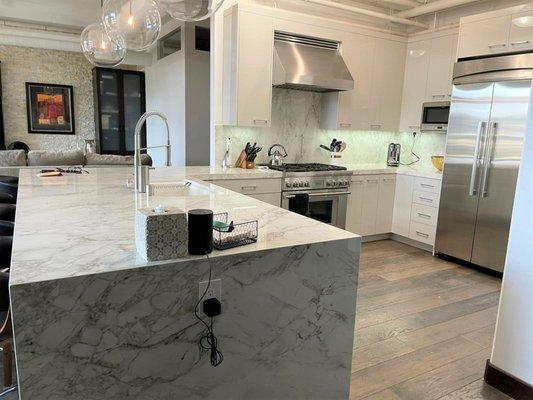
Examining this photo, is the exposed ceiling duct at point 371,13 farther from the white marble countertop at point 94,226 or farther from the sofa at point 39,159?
the sofa at point 39,159

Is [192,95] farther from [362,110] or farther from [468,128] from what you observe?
[468,128]

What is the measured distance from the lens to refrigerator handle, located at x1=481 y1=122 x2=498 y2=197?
3838 mm

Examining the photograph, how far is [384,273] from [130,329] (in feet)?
10.6

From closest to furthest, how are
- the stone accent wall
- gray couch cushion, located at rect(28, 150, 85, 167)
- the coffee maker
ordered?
gray couch cushion, located at rect(28, 150, 85, 167) < the coffee maker < the stone accent wall

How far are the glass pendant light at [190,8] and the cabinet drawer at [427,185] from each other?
11.2ft

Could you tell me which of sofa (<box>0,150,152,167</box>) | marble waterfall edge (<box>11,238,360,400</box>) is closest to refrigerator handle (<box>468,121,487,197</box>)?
marble waterfall edge (<box>11,238,360,400</box>)

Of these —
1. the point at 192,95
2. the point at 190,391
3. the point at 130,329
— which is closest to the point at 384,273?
the point at 190,391

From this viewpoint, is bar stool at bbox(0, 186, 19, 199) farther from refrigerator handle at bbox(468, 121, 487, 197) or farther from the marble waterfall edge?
refrigerator handle at bbox(468, 121, 487, 197)

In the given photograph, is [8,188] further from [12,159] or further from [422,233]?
[422,233]

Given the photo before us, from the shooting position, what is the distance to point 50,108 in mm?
8805

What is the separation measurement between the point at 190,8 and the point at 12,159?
130 inches

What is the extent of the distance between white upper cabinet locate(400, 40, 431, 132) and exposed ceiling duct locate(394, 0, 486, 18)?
35 centimetres

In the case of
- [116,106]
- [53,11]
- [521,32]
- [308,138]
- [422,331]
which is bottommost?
[422,331]

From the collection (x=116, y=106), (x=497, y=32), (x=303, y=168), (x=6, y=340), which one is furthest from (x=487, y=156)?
(x=116, y=106)
